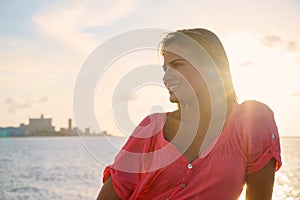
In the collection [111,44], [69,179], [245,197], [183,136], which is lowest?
[69,179]

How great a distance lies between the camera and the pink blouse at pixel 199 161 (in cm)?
204

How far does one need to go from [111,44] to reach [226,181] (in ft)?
2.69

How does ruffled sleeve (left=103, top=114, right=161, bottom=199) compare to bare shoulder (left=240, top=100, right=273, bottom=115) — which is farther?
ruffled sleeve (left=103, top=114, right=161, bottom=199)

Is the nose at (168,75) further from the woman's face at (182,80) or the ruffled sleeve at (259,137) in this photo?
the ruffled sleeve at (259,137)

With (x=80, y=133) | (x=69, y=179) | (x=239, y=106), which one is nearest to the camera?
(x=239, y=106)

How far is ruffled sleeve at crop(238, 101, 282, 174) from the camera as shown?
1994 mm

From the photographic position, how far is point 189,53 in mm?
2229

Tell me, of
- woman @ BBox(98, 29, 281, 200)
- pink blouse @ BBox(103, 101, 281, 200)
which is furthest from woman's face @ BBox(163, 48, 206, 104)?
pink blouse @ BBox(103, 101, 281, 200)

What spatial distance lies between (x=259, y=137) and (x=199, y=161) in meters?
0.30

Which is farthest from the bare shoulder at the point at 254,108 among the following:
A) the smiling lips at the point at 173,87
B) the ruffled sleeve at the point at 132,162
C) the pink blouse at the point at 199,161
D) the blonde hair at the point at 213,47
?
the ruffled sleeve at the point at 132,162

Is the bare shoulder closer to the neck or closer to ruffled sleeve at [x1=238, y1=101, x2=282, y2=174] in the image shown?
ruffled sleeve at [x1=238, y1=101, x2=282, y2=174]

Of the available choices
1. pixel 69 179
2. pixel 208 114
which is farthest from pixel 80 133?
pixel 69 179

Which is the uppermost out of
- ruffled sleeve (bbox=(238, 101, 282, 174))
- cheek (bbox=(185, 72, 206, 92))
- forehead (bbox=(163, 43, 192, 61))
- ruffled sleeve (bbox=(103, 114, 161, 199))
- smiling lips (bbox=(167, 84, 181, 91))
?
forehead (bbox=(163, 43, 192, 61))

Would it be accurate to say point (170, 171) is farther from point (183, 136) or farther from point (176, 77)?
point (176, 77)
